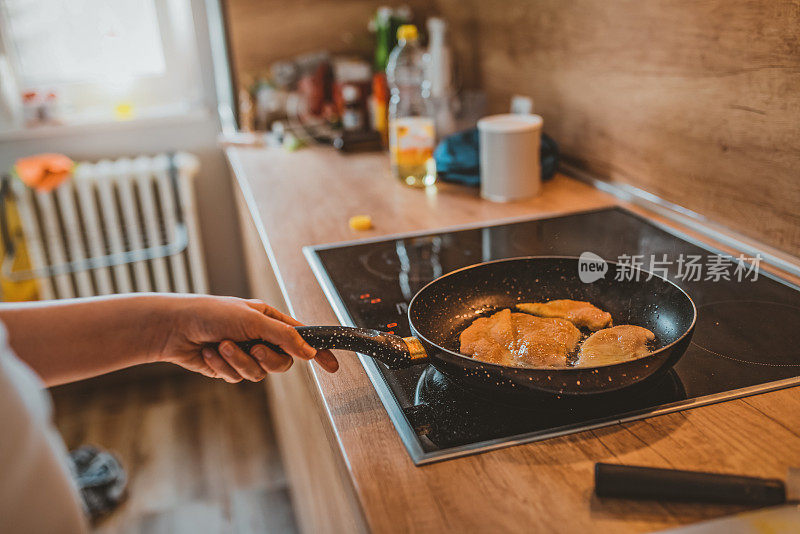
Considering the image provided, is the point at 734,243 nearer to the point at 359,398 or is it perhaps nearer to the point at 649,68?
the point at 649,68

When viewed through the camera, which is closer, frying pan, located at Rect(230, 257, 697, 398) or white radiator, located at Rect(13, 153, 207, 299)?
frying pan, located at Rect(230, 257, 697, 398)

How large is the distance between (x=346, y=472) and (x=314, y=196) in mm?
948

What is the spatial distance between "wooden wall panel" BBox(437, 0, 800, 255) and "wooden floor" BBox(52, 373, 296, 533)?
1248 mm

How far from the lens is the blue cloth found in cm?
150

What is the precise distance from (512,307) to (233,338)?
1.19 feet

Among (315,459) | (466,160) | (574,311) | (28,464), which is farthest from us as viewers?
(466,160)

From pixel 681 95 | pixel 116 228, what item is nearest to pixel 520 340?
pixel 681 95

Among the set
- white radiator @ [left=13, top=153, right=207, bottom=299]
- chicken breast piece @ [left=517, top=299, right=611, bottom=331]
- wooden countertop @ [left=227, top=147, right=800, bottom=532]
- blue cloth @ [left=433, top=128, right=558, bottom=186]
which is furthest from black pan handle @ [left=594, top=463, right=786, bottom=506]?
white radiator @ [left=13, top=153, right=207, bottom=299]

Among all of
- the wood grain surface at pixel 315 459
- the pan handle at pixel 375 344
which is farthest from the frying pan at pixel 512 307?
the wood grain surface at pixel 315 459

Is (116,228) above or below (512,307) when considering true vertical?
below

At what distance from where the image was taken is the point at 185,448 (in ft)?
7.08

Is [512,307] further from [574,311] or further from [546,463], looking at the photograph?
[546,463]

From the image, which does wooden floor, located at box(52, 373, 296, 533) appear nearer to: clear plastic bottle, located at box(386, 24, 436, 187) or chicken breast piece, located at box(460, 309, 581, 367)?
clear plastic bottle, located at box(386, 24, 436, 187)

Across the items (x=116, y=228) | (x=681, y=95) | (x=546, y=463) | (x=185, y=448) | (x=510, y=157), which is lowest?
(x=185, y=448)
